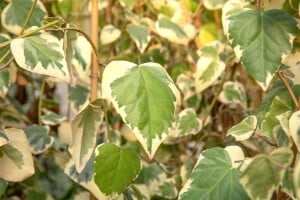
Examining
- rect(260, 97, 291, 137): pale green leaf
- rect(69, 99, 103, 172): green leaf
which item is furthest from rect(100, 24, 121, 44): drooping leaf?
rect(260, 97, 291, 137): pale green leaf

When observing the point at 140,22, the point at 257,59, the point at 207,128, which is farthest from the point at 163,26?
the point at 257,59

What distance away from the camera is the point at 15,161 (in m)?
0.68

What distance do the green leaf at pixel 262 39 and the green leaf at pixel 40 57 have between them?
0.65 ft

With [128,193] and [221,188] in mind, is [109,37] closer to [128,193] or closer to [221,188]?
[128,193]

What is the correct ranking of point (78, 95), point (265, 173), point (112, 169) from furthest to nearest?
point (78, 95)
point (112, 169)
point (265, 173)

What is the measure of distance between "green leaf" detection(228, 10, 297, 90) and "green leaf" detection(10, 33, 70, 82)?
7.8 inches

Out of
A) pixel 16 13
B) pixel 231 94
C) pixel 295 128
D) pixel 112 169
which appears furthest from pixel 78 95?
pixel 295 128

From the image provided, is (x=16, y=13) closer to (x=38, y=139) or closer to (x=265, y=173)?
(x=38, y=139)

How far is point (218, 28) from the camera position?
4.12 feet

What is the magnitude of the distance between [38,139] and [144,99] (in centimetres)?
35

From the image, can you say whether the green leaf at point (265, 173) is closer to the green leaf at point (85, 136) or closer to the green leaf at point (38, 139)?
the green leaf at point (85, 136)

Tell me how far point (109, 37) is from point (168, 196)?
34cm

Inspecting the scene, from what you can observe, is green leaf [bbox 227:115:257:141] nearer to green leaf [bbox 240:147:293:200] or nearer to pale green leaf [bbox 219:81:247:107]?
green leaf [bbox 240:147:293:200]

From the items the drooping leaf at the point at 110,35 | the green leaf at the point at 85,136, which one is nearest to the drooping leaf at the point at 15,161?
the green leaf at the point at 85,136
